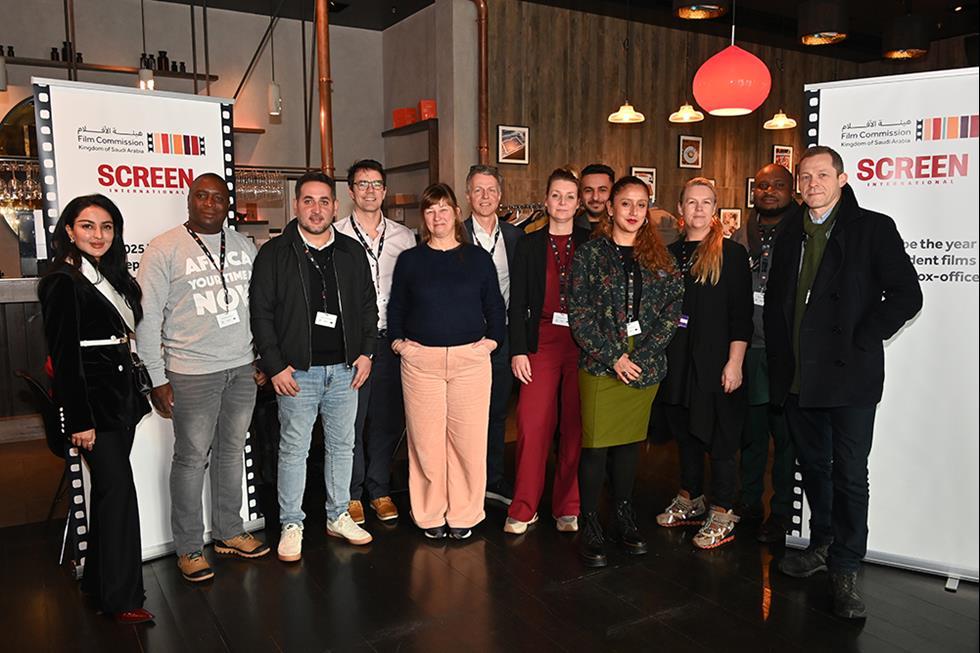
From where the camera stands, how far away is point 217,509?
3361mm

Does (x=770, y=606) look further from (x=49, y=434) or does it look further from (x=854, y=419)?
(x=49, y=434)

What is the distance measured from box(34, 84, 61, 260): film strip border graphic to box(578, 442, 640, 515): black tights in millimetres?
2397

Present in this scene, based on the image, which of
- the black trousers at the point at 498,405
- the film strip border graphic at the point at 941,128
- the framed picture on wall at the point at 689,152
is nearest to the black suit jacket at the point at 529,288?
the black trousers at the point at 498,405

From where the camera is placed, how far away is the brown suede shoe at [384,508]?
12.3ft

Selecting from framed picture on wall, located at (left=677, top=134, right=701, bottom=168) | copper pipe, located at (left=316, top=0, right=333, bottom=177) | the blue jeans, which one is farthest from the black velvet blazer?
framed picture on wall, located at (left=677, top=134, right=701, bottom=168)

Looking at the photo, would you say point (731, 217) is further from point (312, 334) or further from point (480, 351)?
point (312, 334)

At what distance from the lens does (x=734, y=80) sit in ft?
15.7

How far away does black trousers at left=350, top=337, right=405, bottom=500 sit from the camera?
3.75 metres

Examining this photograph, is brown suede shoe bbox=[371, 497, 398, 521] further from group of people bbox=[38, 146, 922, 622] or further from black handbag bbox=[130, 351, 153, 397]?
black handbag bbox=[130, 351, 153, 397]

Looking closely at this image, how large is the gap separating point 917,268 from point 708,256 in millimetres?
817

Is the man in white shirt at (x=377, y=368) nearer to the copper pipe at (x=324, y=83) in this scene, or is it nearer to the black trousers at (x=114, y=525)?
the black trousers at (x=114, y=525)

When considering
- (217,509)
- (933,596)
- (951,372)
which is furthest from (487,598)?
(951,372)

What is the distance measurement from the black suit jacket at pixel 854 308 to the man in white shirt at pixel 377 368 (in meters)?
1.88

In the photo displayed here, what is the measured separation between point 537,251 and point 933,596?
2.11 m
